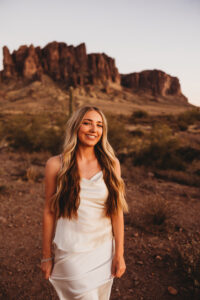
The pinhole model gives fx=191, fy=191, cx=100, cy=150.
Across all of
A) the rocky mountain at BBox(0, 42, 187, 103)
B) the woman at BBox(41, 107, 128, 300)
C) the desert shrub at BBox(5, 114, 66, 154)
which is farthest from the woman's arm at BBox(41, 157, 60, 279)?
the rocky mountain at BBox(0, 42, 187, 103)

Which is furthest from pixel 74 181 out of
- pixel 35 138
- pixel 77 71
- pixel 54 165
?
pixel 77 71

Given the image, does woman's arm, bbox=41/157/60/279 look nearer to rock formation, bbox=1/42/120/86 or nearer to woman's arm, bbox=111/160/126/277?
woman's arm, bbox=111/160/126/277

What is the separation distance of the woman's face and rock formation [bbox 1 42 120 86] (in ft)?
280

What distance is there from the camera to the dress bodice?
1499 millimetres

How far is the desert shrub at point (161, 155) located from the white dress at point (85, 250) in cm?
716

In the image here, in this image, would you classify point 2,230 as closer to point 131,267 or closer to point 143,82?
point 131,267

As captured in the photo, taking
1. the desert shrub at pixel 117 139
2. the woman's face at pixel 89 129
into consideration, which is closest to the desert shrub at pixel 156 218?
the woman's face at pixel 89 129

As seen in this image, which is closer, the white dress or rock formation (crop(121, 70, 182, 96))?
the white dress

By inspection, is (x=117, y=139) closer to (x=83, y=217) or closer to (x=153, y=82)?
(x=83, y=217)

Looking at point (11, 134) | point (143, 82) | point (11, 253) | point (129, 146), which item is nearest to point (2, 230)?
point (11, 253)

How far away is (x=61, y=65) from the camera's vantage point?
95.1m

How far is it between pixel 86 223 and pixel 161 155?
7516 mm

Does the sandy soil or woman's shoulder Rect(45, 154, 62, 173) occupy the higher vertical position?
woman's shoulder Rect(45, 154, 62, 173)

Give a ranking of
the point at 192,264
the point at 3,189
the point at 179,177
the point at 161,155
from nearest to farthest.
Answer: the point at 192,264, the point at 3,189, the point at 179,177, the point at 161,155
